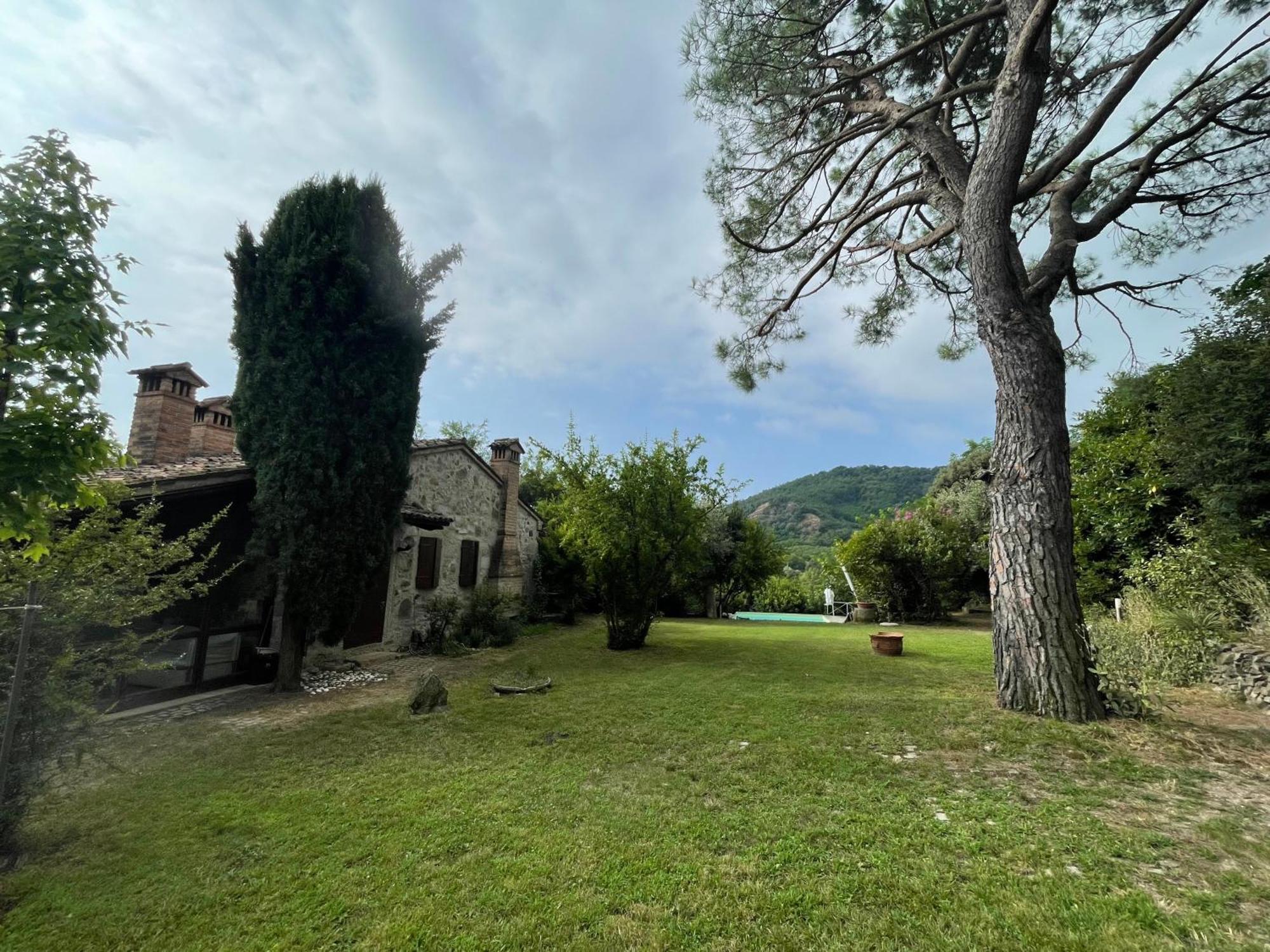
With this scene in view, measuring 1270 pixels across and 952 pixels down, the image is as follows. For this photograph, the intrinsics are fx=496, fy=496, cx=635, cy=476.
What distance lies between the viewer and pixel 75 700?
3.00 m

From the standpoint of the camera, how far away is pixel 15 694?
2576 mm

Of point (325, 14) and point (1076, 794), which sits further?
point (325, 14)

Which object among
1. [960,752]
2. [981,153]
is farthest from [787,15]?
[960,752]

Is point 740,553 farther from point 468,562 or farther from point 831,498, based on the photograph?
point 831,498

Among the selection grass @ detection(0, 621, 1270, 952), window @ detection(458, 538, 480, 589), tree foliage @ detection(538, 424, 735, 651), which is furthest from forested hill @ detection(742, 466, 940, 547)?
grass @ detection(0, 621, 1270, 952)

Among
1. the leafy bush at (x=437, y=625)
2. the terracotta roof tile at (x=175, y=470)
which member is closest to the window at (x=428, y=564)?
the leafy bush at (x=437, y=625)

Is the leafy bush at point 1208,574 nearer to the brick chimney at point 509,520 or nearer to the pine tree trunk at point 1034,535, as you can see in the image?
the pine tree trunk at point 1034,535

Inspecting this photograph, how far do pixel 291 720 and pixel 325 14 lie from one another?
26.1 ft

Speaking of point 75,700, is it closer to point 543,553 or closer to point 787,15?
point 787,15

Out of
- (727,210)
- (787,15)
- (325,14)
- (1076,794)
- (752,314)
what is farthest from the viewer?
(752,314)

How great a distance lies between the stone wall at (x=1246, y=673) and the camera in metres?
5.04

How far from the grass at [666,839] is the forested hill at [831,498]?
32965mm

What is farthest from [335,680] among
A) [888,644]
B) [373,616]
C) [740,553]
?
[740,553]

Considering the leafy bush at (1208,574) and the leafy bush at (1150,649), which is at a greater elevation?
the leafy bush at (1208,574)
